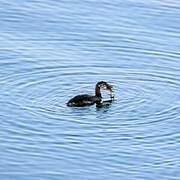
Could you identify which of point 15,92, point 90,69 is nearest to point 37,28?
point 90,69

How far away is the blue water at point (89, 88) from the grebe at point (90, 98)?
0.15 meters

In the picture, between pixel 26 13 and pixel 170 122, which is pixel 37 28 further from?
pixel 170 122

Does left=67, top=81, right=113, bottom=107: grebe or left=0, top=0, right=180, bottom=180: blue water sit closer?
left=0, top=0, right=180, bottom=180: blue water

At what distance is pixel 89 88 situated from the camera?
74.4 ft

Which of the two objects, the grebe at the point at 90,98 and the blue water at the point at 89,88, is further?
the grebe at the point at 90,98

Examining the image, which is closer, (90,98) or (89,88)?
(90,98)

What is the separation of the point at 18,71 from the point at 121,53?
289 cm

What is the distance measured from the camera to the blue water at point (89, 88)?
18.5 metres

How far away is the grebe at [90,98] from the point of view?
21.3 m

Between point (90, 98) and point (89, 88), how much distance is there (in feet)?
3.30

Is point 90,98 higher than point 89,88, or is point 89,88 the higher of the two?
point 89,88

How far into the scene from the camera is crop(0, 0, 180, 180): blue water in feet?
60.8

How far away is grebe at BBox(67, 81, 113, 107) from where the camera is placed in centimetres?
2127

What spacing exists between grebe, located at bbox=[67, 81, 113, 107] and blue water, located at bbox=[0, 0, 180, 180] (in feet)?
0.49
